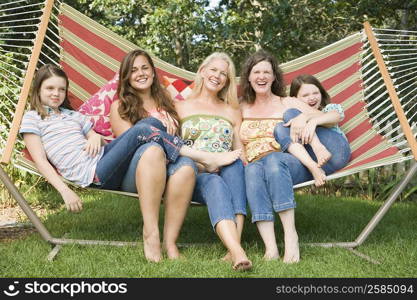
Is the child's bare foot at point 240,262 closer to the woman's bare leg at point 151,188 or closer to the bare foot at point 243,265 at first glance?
the bare foot at point 243,265

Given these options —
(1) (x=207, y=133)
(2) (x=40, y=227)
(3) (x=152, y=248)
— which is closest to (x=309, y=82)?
(1) (x=207, y=133)

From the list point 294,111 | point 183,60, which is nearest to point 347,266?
point 294,111

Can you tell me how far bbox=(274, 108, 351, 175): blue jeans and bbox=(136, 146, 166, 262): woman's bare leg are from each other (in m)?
0.61

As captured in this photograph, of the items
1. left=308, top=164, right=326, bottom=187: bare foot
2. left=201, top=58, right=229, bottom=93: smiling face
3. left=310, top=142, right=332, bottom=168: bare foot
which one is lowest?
left=308, top=164, right=326, bottom=187: bare foot

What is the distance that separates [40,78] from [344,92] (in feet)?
5.30

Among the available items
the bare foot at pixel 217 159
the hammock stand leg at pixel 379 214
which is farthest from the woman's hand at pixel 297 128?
the hammock stand leg at pixel 379 214

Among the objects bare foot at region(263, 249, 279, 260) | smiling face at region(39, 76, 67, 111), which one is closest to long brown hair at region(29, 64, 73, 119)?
smiling face at region(39, 76, 67, 111)

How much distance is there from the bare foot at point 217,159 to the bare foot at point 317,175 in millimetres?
332

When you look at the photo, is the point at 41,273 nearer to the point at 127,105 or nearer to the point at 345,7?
the point at 127,105

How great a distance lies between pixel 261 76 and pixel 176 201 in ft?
2.72

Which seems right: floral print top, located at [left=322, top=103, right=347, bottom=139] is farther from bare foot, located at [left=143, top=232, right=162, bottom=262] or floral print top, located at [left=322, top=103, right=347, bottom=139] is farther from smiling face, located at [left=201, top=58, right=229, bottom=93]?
bare foot, located at [left=143, top=232, right=162, bottom=262]

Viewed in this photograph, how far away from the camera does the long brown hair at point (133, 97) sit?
8.45ft

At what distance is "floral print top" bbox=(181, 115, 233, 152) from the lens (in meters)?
2.58

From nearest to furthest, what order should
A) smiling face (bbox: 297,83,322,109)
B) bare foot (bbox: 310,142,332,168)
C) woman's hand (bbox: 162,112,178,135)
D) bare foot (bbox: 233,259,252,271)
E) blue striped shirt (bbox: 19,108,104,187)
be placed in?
1. bare foot (bbox: 233,259,252,271)
2. blue striped shirt (bbox: 19,108,104,187)
3. bare foot (bbox: 310,142,332,168)
4. woman's hand (bbox: 162,112,178,135)
5. smiling face (bbox: 297,83,322,109)
